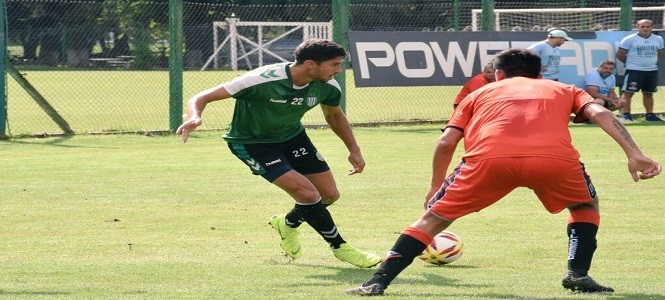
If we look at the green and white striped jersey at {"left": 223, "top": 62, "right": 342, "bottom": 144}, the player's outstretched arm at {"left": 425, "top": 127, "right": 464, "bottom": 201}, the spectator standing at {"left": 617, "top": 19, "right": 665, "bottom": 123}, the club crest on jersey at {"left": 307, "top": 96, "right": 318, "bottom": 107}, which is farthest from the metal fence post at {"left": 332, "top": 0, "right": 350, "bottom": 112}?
the player's outstretched arm at {"left": 425, "top": 127, "right": 464, "bottom": 201}

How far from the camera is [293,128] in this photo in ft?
27.9

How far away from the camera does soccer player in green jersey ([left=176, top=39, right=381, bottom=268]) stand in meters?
7.95

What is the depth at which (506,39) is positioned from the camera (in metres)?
20.9

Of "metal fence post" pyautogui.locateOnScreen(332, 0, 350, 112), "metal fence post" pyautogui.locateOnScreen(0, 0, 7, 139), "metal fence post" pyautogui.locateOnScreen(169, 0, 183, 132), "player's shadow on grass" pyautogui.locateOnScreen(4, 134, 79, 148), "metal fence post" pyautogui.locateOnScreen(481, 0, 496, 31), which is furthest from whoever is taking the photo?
"metal fence post" pyautogui.locateOnScreen(481, 0, 496, 31)

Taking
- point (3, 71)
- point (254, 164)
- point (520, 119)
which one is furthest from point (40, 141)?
point (520, 119)

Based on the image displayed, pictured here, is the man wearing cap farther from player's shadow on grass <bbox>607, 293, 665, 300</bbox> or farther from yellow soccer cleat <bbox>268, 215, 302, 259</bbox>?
player's shadow on grass <bbox>607, 293, 665, 300</bbox>

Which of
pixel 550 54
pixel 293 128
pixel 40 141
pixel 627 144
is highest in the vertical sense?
pixel 627 144

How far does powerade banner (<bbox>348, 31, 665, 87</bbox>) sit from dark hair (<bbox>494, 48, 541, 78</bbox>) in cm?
1264

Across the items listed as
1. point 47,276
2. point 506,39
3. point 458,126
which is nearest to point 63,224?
point 47,276

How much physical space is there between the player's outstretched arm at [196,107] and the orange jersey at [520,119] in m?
1.63

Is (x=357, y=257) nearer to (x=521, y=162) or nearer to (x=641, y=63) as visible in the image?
(x=521, y=162)

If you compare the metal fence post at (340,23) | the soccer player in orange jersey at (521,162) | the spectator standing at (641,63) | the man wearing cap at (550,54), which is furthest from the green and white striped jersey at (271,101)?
the spectator standing at (641,63)

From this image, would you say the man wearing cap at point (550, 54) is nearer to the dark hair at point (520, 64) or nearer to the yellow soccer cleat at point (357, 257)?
the yellow soccer cleat at point (357, 257)

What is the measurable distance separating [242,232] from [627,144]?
398 cm
